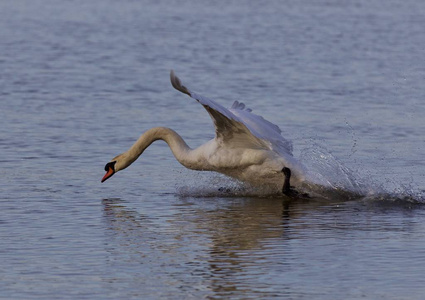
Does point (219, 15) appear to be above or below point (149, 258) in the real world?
above

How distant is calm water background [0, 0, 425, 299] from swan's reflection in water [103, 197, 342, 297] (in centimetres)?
2

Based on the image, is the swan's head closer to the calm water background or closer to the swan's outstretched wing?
the calm water background

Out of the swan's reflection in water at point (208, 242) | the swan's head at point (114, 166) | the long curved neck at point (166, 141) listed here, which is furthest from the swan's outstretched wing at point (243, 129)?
the swan's head at point (114, 166)

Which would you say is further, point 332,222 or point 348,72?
point 348,72

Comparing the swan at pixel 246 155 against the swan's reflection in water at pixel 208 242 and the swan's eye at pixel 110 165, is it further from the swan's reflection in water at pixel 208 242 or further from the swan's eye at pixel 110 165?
the swan's eye at pixel 110 165

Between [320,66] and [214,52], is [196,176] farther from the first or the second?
[214,52]

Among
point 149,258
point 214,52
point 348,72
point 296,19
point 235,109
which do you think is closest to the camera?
point 149,258

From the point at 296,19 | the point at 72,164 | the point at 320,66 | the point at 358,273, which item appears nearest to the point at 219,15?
the point at 296,19

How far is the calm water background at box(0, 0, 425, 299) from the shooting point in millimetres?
8289

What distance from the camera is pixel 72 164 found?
13352 millimetres

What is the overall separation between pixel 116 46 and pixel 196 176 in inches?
534

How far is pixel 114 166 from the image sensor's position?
40.9ft

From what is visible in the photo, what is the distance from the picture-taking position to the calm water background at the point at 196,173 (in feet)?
27.2

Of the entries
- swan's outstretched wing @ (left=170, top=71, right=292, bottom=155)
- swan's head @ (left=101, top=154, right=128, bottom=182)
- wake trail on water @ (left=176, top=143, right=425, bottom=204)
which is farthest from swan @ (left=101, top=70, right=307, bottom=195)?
swan's head @ (left=101, top=154, right=128, bottom=182)
